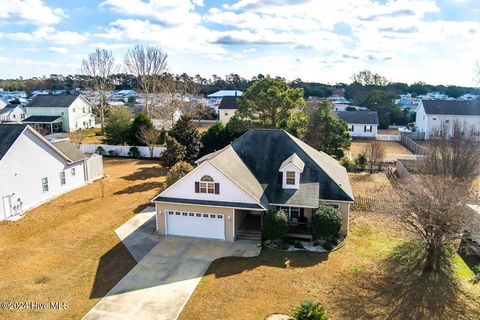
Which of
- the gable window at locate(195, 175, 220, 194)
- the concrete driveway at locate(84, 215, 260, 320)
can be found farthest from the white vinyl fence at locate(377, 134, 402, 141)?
the gable window at locate(195, 175, 220, 194)

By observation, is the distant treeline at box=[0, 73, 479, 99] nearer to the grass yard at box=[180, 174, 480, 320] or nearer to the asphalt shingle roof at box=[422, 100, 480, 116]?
the asphalt shingle roof at box=[422, 100, 480, 116]

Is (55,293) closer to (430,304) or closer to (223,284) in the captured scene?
(223,284)

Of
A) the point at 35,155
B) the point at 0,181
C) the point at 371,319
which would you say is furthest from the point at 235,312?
the point at 35,155

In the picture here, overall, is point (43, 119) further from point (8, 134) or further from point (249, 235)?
point (249, 235)

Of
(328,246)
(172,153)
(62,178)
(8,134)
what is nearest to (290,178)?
(328,246)

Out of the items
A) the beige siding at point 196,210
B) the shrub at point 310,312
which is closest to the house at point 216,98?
the beige siding at point 196,210

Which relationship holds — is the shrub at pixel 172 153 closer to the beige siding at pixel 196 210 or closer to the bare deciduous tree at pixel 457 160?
the beige siding at pixel 196 210
